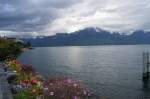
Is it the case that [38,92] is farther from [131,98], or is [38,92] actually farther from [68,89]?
[131,98]

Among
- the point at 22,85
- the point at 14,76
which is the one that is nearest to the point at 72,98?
the point at 22,85

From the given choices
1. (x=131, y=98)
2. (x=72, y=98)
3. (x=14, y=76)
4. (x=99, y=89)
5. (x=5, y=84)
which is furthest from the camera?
(x=99, y=89)

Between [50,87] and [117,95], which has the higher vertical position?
[50,87]

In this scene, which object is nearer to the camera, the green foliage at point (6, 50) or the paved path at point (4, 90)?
the paved path at point (4, 90)

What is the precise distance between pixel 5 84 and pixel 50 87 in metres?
3.28

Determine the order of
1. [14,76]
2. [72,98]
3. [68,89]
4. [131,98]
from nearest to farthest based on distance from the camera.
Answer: [72,98] → [68,89] → [14,76] → [131,98]

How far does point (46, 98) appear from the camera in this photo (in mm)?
11727

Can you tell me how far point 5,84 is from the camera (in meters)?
15.1

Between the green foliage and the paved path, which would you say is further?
the green foliage

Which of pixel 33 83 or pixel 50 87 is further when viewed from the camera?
pixel 33 83

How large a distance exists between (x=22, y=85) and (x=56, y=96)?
2.97m

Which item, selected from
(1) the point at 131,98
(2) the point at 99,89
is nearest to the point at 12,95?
(1) the point at 131,98

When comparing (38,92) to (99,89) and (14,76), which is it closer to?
(14,76)

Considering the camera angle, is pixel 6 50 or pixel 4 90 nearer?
pixel 4 90
